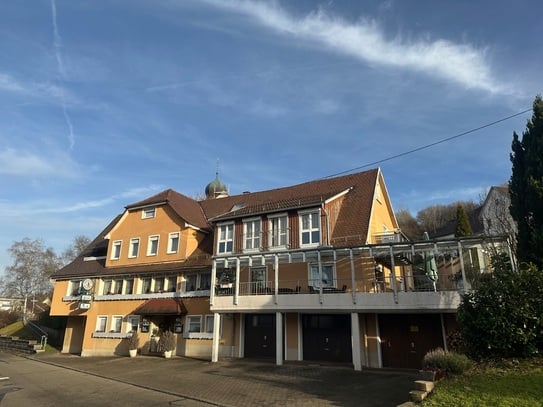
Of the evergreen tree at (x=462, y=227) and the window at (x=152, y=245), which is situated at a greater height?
the evergreen tree at (x=462, y=227)

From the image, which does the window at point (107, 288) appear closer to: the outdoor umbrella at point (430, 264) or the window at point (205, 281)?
the window at point (205, 281)

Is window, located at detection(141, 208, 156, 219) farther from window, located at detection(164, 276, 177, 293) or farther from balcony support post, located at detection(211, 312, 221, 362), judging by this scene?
balcony support post, located at detection(211, 312, 221, 362)

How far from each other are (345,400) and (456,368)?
10.9 feet

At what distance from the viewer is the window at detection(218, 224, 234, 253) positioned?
24242mm

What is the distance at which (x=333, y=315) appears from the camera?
2038cm

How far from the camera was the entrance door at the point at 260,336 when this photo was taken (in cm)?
2167

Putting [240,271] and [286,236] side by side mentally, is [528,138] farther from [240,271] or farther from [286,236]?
[240,271]

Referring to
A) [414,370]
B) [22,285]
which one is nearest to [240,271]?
[414,370]

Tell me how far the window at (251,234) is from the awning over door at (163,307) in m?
5.55

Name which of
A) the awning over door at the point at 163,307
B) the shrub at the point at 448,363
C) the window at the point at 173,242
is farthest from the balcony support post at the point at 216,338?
the shrub at the point at 448,363

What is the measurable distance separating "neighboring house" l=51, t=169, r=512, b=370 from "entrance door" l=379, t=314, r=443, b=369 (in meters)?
0.05

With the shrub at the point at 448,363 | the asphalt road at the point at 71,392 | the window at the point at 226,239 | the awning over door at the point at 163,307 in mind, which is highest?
the window at the point at 226,239

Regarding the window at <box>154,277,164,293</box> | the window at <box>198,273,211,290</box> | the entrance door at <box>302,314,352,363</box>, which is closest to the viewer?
the entrance door at <box>302,314,352,363</box>

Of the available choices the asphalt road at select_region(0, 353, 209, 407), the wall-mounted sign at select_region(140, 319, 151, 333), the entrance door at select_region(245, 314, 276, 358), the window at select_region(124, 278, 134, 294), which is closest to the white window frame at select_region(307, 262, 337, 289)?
the entrance door at select_region(245, 314, 276, 358)
